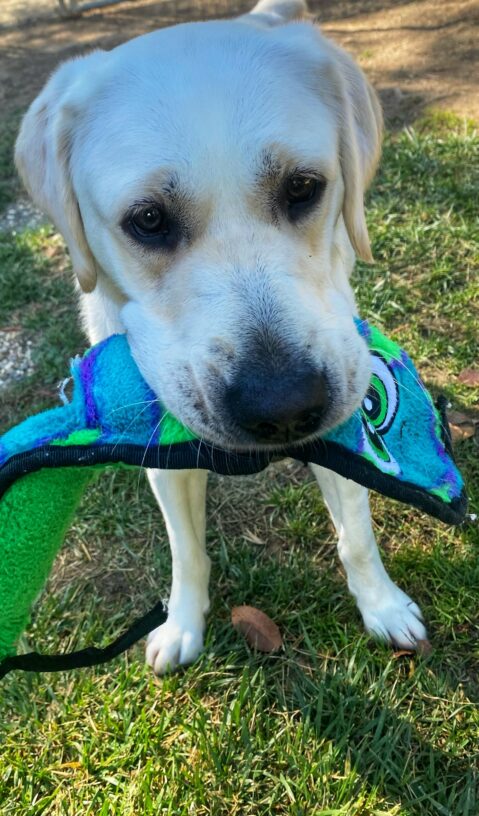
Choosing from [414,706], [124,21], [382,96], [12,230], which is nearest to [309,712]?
[414,706]

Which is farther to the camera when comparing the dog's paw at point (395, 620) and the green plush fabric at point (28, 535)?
the dog's paw at point (395, 620)

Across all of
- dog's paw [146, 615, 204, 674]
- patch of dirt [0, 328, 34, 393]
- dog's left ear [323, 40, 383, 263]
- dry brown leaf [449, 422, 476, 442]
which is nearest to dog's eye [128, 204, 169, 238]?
dog's left ear [323, 40, 383, 263]

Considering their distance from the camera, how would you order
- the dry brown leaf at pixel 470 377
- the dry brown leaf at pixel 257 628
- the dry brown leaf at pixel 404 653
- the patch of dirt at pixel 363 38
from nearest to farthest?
the dry brown leaf at pixel 404 653, the dry brown leaf at pixel 257 628, the dry brown leaf at pixel 470 377, the patch of dirt at pixel 363 38

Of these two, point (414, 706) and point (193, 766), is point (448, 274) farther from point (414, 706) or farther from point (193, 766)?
point (193, 766)

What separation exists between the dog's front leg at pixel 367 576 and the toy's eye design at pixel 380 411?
1.48ft

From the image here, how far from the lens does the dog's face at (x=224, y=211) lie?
1.75 meters

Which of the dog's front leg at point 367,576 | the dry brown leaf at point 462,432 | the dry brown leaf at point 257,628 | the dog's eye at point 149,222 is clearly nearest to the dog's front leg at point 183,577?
the dry brown leaf at point 257,628

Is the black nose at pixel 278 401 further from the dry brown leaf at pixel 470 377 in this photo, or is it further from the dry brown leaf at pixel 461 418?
the dry brown leaf at pixel 470 377

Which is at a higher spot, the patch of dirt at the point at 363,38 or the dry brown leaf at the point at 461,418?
the patch of dirt at the point at 363,38

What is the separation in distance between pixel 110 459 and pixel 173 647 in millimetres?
1230

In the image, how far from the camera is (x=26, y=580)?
1.86m

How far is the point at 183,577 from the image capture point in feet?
9.22

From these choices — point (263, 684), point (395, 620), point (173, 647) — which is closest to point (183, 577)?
point (173, 647)

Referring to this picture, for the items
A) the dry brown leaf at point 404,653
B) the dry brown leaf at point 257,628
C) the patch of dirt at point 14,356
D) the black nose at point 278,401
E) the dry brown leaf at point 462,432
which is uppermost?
the black nose at point 278,401
